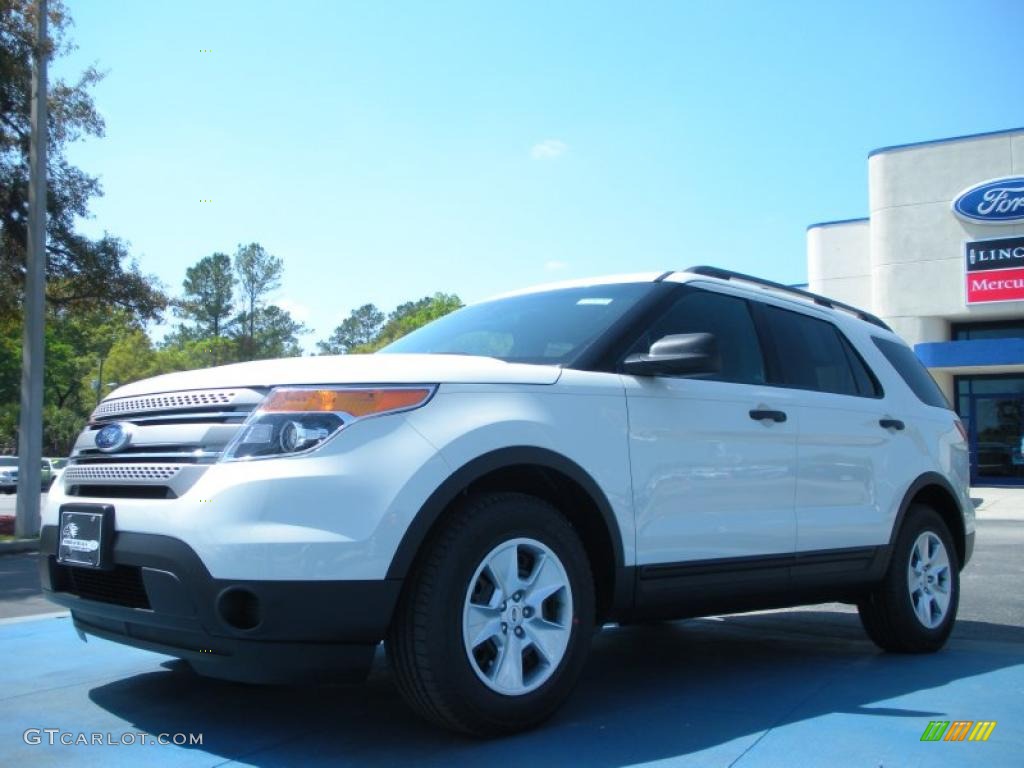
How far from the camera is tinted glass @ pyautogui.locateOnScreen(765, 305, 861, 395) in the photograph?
5008 millimetres

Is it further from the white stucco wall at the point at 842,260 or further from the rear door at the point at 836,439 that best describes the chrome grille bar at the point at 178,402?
the white stucco wall at the point at 842,260

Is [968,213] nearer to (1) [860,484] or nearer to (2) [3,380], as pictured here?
(1) [860,484]

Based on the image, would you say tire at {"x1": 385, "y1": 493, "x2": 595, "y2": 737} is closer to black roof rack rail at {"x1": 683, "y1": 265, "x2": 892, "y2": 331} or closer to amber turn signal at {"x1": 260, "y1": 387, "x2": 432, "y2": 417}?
amber turn signal at {"x1": 260, "y1": 387, "x2": 432, "y2": 417}

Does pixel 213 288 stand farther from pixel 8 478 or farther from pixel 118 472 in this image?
pixel 118 472

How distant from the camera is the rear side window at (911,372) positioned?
19.4 ft

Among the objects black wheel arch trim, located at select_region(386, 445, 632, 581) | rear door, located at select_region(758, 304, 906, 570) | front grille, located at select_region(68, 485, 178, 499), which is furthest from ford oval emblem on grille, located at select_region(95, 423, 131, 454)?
rear door, located at select_region(758, 304, 906, 570)

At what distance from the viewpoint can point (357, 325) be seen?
123 m

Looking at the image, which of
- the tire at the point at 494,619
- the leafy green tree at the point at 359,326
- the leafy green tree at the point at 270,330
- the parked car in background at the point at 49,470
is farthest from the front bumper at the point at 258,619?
the leafy green tree at the point at 359,326

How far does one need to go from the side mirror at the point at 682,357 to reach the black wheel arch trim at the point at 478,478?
0.55m

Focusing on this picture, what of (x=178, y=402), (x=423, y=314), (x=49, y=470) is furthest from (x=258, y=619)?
(x=423, y=314)

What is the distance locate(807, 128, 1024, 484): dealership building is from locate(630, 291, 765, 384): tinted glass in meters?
22.5

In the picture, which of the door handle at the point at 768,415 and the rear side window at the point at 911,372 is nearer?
the door handle at the point at 768,415

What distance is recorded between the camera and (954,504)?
5926 millimetres

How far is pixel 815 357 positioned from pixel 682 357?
5.41 ft
